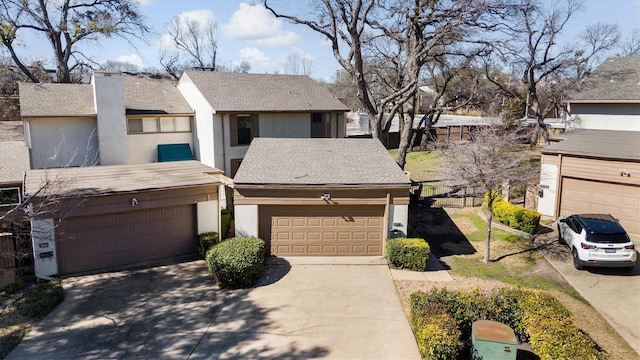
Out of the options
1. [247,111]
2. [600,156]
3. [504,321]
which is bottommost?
[504,321]

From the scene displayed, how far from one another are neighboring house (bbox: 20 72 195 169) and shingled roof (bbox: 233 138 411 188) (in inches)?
291

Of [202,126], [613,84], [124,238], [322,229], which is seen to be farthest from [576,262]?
[202,126]

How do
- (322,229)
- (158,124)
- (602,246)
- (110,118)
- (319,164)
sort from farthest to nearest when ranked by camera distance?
(158,124) → (110,118) → (319,164) → (322,229) → (602,246)

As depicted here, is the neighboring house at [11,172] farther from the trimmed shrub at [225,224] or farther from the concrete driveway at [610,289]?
the concrete driveway at [610,289]

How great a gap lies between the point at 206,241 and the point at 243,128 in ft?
31.6

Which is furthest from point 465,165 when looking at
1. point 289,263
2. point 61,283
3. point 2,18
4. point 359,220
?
point 2,18

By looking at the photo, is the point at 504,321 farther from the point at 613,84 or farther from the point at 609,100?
the point at 613,84

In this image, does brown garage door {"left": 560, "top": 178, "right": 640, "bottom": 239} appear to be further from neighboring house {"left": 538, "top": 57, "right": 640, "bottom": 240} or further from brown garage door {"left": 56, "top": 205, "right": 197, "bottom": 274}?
brown garage door {"left": 56, "top": 205, "right": 197, "bottom": 274}

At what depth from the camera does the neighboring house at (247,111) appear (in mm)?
24188

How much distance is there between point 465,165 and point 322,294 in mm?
7873

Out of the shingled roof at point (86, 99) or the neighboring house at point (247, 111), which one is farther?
the neighboring house at point (247, 111)

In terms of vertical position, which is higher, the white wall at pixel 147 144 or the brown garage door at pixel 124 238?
the white wall at pixel 147 144

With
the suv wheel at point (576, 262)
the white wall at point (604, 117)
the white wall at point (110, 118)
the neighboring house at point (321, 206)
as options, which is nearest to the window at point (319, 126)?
the neighboring house at point (321, 206)

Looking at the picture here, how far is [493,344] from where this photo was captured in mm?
9641
